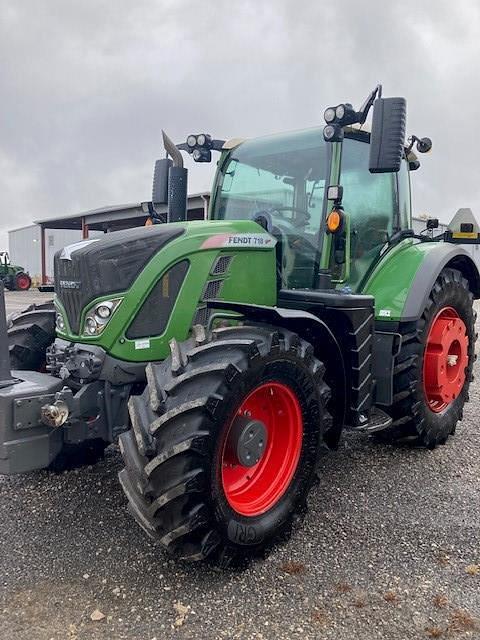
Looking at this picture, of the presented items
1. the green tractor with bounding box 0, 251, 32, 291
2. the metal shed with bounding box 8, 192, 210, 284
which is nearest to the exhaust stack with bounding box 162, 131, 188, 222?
the metal shed with bounding box 8, 192, 210, 284

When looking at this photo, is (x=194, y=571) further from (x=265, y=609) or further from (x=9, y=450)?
(x=9, y=450)

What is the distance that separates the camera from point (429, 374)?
4.34m

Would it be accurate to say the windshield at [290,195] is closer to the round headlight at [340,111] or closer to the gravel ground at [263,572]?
the round headlight at [340,111]

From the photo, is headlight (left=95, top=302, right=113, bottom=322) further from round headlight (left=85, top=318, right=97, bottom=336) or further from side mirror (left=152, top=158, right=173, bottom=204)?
side mirror (left=152, top=158, right=173, bottom=204)

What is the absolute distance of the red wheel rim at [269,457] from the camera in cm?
295

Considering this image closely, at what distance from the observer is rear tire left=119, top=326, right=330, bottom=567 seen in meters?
2.48

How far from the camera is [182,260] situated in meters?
3.16

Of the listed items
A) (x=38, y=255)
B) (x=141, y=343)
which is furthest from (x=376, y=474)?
(x=38, y=255)

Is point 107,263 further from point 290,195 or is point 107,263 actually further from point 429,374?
point 429,374

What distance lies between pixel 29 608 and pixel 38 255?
1627 inches

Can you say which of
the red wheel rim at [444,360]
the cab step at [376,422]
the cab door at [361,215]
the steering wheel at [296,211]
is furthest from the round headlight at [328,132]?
the cab step at [376,422]

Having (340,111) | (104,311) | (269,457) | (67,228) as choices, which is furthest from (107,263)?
(67,228)

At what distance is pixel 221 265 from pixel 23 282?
25480mm

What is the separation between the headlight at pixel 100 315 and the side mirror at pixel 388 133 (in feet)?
5.40
